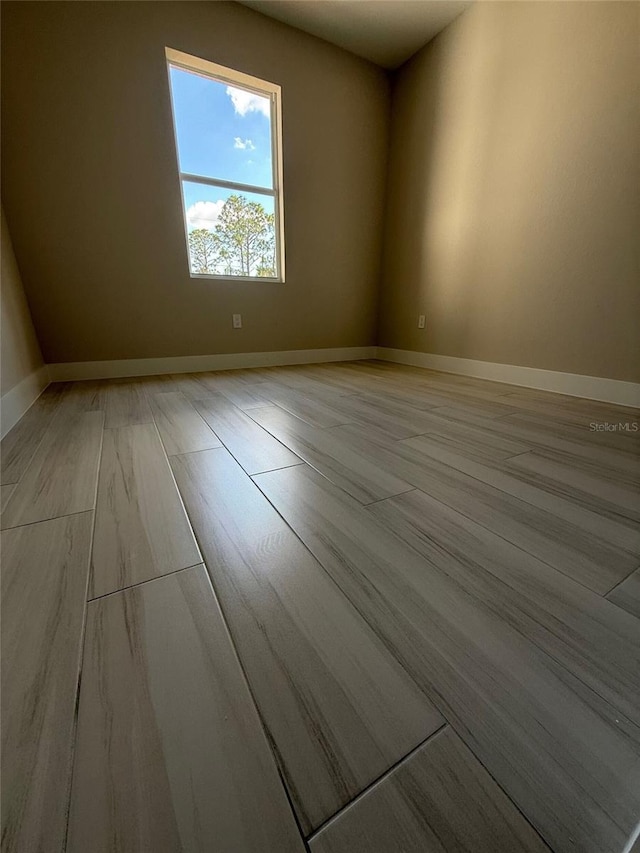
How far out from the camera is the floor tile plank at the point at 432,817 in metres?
0.29

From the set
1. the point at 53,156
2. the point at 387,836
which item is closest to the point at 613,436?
the point at 387,836

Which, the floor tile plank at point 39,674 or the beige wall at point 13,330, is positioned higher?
the beige wall at point 13,330

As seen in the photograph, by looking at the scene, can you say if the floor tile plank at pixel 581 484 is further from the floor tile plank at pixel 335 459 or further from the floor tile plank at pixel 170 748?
the floor tile plank at pixel 170 748

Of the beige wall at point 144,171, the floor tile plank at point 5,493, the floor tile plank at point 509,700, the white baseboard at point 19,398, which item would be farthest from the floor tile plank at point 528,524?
the beige wall at point 144,171

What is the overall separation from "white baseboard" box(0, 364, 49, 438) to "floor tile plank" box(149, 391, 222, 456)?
1.72 ft

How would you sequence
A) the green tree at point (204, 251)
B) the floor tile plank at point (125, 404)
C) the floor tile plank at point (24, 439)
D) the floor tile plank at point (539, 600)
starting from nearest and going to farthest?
the floor tile plank at point (539, 600)
the floor tile plank at point (24, 439)
the floor tile plank at point (125, 404)
the green tree at point (204, 251)

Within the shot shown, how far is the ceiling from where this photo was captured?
2.12 metres

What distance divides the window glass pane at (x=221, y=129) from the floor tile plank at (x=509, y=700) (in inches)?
109

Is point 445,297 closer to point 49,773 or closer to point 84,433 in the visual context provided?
point 84,433

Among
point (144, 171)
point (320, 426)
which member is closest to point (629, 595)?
point (320, 426)

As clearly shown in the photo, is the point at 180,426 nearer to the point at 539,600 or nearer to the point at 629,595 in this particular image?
the point at 539,600

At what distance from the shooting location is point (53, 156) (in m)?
1.91

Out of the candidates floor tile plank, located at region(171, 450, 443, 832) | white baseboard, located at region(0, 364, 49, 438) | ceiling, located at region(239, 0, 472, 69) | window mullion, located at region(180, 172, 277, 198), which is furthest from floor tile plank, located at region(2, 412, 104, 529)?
ceiling, located at region(239, 0, 472, 69)

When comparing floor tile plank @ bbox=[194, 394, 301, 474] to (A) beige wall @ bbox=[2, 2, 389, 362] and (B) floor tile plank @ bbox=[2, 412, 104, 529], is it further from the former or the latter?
(A) beige wall @ bbox=[2, 2, 389, 362]
